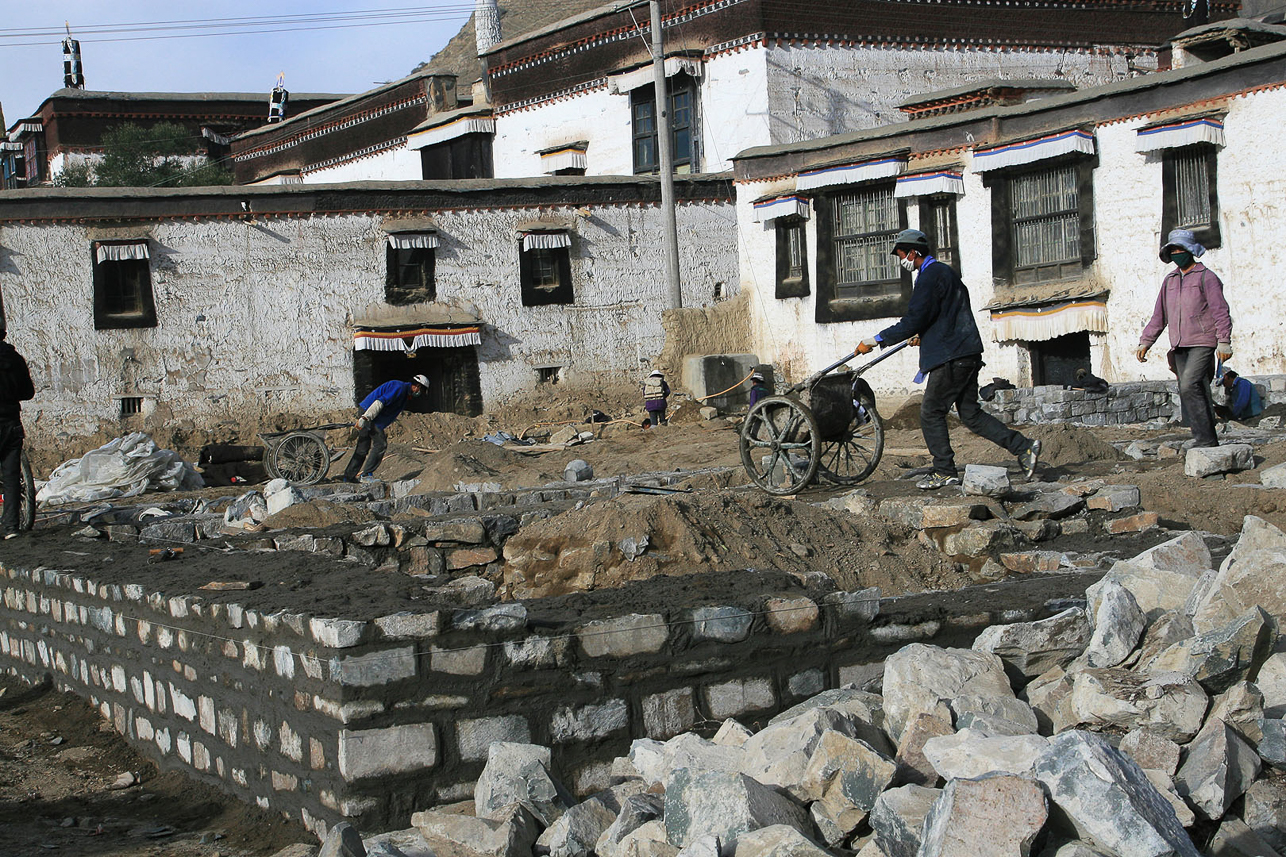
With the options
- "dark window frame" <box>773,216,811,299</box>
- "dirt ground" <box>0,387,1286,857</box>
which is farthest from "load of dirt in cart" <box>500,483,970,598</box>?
"dark window frame" <box>773,216,811,299</box>

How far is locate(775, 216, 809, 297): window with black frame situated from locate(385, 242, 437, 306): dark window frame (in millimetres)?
6246

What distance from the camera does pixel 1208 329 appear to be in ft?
28.5

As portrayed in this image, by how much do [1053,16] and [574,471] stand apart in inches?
819

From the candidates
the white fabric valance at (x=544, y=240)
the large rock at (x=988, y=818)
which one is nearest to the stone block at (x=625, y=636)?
the large rock at (x=988, y=818)

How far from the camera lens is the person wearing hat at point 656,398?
19.6 meters

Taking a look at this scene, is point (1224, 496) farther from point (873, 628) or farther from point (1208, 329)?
point (873, 628)

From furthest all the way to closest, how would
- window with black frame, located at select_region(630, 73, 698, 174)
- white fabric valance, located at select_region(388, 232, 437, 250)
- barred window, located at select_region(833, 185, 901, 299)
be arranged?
window with black frame, located at select_region(630, 73, 698, 174), white fabric valance, located at select_region(388, 232, 437, 250), barred window, located at select_region(833, 185, 901, 299)

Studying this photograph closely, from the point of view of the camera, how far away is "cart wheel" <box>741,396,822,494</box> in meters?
8.35

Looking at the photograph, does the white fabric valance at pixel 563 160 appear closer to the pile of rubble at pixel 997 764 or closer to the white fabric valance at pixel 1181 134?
the white fabric valance at pixel 1181 134


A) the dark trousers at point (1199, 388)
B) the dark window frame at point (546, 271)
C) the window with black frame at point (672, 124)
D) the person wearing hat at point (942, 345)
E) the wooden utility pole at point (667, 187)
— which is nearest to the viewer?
the person wearing hat at point (942, 345)

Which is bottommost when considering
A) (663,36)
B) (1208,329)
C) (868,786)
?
(868,786)

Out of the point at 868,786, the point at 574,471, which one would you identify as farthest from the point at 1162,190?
the point at 868,786

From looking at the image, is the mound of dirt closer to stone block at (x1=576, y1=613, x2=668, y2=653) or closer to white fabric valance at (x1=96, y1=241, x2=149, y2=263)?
stone block at (x1=576, y1=613, x2=668, y2=653)

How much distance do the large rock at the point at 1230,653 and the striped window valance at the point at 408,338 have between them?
18.3 m
